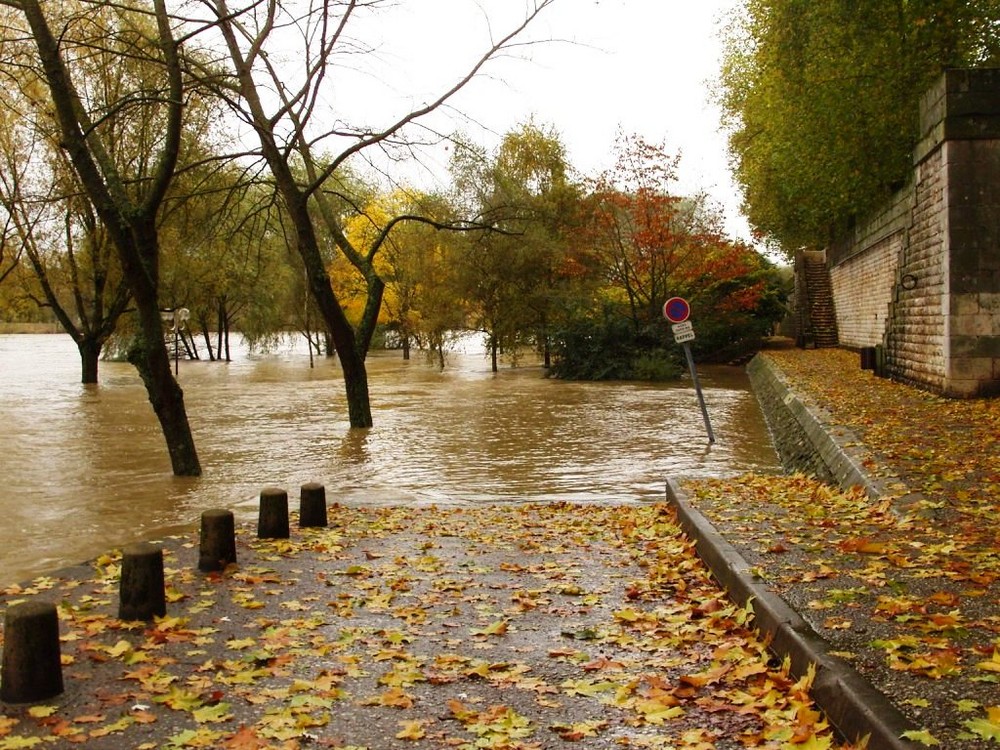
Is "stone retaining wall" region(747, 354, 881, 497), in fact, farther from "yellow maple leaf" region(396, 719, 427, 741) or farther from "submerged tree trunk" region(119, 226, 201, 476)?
"submerged tree trunk" region(119, 226, 201, 476)

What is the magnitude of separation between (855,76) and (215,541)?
2005cm

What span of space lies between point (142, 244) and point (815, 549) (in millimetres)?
10345

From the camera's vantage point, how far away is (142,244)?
13148 millimetres

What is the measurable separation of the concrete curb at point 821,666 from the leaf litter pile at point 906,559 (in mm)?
82

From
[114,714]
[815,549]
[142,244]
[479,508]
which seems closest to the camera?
[114,714]

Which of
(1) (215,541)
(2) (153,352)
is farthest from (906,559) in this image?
(2) (153,352)

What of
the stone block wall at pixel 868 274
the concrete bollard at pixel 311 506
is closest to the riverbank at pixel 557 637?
the concrete bollard at pixel 311 506

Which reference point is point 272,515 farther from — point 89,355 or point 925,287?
point 89,355

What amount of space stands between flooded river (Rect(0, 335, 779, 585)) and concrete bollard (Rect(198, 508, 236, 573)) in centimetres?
235

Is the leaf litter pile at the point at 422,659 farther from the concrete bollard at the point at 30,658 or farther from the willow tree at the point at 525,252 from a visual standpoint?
the willow tree at the point at 525,252

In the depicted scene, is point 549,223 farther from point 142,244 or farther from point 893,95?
point 142,244

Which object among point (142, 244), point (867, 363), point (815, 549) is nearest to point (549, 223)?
point (867, 363)

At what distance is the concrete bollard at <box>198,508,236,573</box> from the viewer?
7.12m

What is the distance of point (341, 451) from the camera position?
56.0 feet
